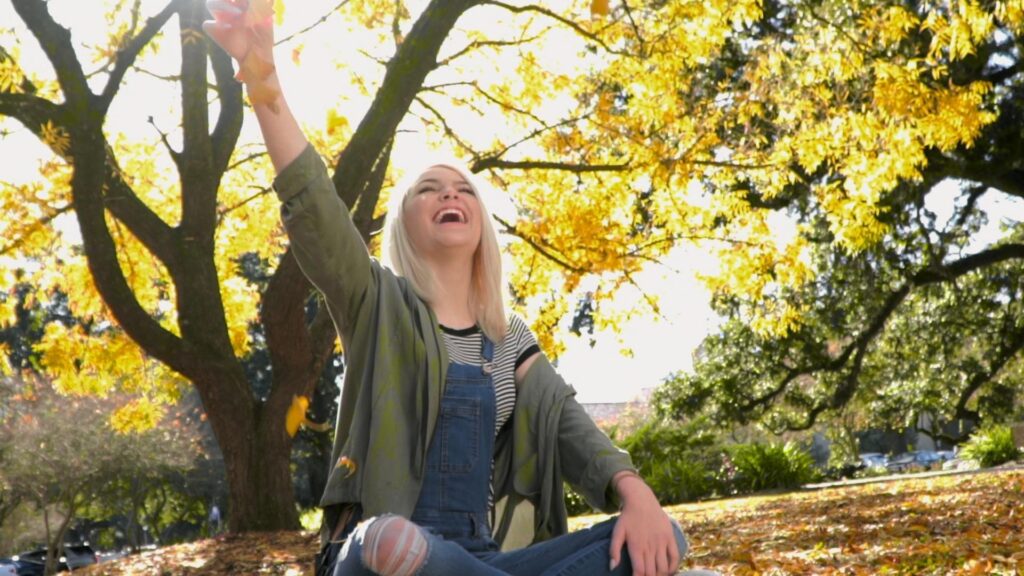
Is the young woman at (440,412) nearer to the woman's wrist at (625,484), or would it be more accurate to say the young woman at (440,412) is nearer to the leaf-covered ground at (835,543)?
the woman's wrist at (625,484)

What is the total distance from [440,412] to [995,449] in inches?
969

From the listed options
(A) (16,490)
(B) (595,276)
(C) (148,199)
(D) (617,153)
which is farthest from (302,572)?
(A) (16,490)

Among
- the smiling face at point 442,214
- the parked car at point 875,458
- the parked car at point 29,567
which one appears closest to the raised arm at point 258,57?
the smiling face at point 442,214

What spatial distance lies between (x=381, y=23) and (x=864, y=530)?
6770mm

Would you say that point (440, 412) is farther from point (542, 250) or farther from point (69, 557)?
point (69, 557)

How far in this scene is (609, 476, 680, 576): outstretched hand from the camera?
2139mm

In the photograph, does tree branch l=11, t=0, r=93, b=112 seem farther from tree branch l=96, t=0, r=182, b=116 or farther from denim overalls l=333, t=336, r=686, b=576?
denim overalls l=333, t=336, r=686, b=576

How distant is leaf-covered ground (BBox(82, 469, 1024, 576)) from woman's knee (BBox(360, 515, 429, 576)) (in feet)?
13.6

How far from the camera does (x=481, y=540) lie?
2.32 meters

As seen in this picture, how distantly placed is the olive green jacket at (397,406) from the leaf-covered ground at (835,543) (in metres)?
3.57

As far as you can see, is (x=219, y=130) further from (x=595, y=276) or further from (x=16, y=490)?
(x=16, y=490)

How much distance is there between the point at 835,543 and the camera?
759 cm

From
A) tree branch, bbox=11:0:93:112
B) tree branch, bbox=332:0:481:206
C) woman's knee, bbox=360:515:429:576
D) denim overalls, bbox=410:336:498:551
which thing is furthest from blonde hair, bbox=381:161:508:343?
tree branch, bbox=11:0:93:112

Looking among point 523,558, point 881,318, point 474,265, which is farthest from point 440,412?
point 881,318
